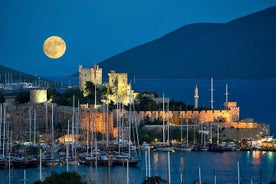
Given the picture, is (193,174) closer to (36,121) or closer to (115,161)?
(115,161)

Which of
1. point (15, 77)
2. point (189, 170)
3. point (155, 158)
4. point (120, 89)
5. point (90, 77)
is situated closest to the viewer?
point (189, 170)

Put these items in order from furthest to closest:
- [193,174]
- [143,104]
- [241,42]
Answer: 1. [241,42]
2. [143,104]
3. [193,174]

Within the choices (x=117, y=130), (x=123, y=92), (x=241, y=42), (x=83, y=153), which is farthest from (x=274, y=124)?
(x=241, y=42)

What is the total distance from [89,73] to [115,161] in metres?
20.2

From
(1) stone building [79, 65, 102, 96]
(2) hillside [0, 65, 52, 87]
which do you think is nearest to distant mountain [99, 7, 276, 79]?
(2) hillside [0, 65, 52, 87]

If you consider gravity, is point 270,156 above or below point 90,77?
below

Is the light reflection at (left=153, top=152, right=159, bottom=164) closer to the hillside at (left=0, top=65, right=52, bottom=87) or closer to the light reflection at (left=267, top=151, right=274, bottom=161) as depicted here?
the light reflection at (left=267, top=151, right=274, bottom=161)

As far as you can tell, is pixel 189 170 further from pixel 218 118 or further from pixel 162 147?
pixel 218 118

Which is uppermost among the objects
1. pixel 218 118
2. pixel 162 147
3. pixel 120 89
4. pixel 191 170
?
pixel 120 89

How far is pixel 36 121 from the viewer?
138 feet

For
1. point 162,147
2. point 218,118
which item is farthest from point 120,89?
point 162,147

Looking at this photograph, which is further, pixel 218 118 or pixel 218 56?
pixel 218 56

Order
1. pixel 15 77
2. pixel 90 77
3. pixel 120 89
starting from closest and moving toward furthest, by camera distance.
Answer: pixel 120 89 → pixel 90 77 → pixel 15 77

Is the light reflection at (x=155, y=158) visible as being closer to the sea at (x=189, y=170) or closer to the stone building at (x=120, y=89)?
the sea at (x=189, y=170)
